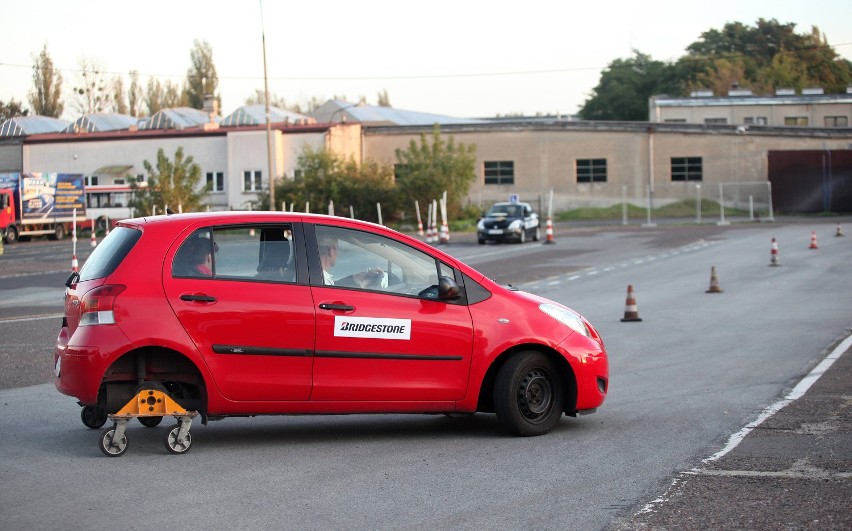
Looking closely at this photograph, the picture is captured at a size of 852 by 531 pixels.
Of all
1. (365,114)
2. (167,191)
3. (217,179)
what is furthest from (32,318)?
(365,114)

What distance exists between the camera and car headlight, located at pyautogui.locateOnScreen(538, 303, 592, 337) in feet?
27.3

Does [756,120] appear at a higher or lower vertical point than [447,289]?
higher

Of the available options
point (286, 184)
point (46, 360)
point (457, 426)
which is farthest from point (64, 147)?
point (457, 426)

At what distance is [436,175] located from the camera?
57906mm

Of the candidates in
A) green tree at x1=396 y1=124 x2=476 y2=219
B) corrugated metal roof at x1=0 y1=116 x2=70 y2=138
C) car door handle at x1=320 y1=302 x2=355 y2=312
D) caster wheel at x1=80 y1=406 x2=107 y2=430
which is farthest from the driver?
corrugated metal roof at x1=0 y1=116 x2=70 y2=138

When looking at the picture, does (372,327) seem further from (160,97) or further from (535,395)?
(160,97)

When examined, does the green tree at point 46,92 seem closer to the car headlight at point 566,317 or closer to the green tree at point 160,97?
the green tree at point 160,97

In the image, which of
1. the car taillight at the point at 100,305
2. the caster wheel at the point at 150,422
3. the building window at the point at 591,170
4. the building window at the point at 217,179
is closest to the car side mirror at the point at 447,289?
the car taillight at the point at 100,305

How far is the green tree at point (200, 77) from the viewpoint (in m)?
101

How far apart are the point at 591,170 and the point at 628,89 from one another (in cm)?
4007

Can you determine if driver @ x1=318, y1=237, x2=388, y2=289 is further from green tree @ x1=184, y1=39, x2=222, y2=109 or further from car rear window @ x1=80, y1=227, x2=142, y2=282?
green tree @ x1=184, y1=39, x2=222, y2=109

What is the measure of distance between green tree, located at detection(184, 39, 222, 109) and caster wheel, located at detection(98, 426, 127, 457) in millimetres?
95202

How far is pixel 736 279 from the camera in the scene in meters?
24.3

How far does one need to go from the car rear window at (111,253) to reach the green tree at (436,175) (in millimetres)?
49764
